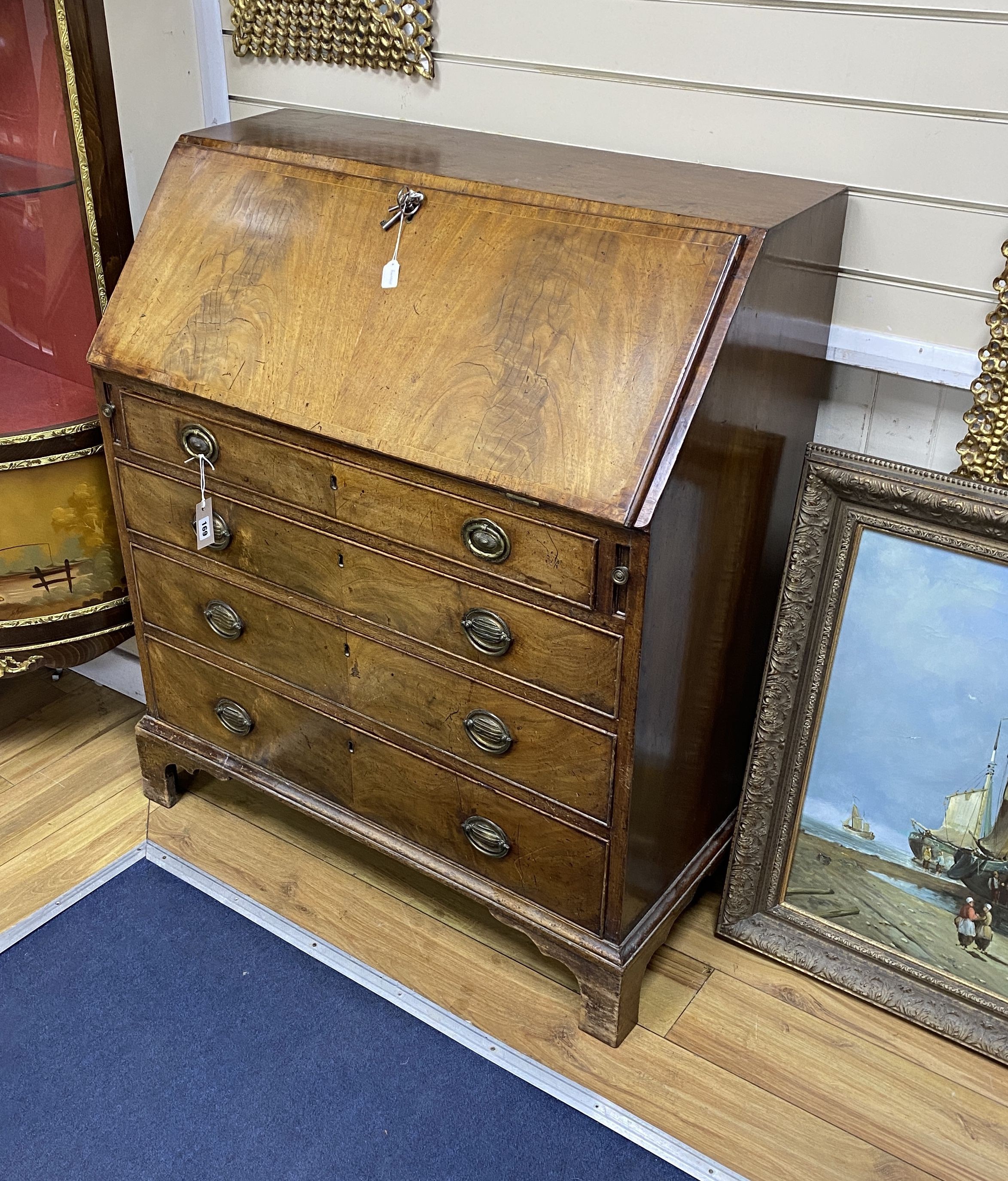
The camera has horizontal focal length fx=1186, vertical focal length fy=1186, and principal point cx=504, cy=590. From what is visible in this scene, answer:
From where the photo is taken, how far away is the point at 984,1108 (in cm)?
176

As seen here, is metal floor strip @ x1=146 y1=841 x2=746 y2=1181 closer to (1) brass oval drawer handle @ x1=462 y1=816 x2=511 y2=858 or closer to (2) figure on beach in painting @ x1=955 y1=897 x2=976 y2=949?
(1) brass oval drawer handle @ x1=462 y1=816 x2=511 y2=858

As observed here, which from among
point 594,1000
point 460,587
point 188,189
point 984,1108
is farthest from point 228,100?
point 984,1108

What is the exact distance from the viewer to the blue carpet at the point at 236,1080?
1693mm

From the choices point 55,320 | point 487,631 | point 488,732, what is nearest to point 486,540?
point 487,631

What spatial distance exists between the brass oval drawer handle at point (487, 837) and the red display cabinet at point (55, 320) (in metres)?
0.93

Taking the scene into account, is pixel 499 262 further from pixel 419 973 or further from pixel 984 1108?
pixel 984 1108

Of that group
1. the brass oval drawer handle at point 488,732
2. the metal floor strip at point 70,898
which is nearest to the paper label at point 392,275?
the brass oval drawer handle at point 488,732

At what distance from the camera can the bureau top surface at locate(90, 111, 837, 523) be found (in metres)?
1.47

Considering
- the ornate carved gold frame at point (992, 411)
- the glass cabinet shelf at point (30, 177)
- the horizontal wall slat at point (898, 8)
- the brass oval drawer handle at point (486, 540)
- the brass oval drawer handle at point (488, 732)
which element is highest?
the horizontal wall slat at point (898, 8)

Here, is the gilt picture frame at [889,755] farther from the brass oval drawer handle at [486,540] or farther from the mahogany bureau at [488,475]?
the brass oval drawer handle at [486,540]

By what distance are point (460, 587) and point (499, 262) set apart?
0.44 meters

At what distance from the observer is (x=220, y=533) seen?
6.27 feet

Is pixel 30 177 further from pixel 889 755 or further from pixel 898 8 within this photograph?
pixel 889 755

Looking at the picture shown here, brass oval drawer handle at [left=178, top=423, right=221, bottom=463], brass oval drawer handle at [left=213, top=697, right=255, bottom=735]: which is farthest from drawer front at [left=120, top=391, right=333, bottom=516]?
brass oval drawer handle at [left=213, top=697, right=255, bottom=735]
